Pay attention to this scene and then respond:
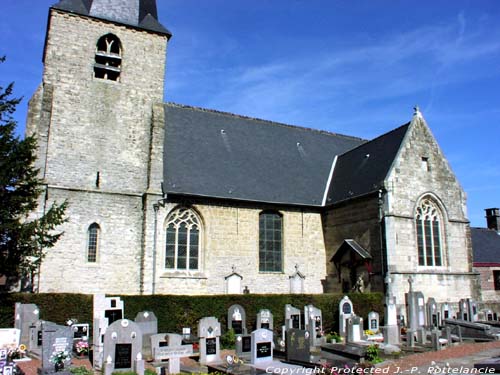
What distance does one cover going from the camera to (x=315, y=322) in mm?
16141

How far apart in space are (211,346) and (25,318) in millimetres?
5494

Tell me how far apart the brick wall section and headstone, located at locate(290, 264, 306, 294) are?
4.25 meters

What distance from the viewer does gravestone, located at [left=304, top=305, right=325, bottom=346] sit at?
15.2m

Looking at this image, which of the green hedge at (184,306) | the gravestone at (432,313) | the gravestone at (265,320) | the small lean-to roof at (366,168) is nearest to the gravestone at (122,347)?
the green hedge at (184,306)

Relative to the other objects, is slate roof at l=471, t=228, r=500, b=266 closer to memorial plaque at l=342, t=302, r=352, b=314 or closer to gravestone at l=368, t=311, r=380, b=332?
gravestone at l=368, t=311, r=380, b=332

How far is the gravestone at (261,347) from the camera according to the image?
11125 millimetres

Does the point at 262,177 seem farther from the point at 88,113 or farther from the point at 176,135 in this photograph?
the point at 88,113

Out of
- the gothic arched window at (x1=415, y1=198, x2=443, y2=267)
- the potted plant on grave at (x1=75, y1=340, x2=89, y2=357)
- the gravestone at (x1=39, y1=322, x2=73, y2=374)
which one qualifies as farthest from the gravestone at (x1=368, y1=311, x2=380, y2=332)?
the gravestone at (x1=39, y1=322, x2=73, y2=374)

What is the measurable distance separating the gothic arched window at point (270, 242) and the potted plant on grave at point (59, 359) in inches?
448

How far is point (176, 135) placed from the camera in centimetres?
2178

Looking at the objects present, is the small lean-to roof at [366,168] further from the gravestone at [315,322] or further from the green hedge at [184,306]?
the gravestone at [315,322]

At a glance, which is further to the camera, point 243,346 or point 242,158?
point 242,158

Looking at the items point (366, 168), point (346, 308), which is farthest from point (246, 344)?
point (366, 168)

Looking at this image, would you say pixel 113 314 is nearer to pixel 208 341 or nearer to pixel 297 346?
pixel 208 341
